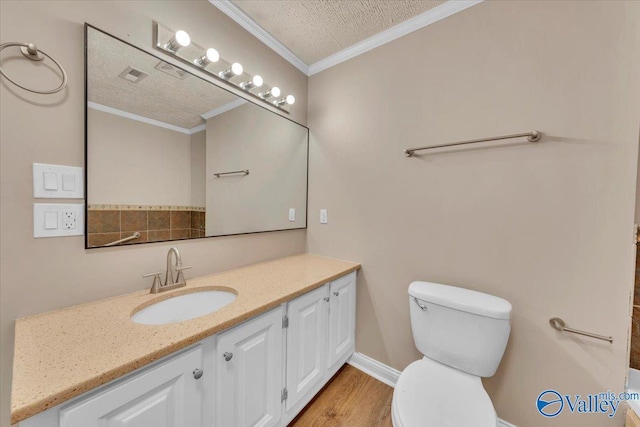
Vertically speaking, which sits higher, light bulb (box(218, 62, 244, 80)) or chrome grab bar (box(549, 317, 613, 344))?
light bulb (box(218, 62, 244, 80))

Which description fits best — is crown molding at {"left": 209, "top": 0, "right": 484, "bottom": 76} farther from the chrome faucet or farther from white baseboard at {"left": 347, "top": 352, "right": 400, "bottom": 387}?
white baseboard at {"left": 347, "top": 352, "right": 400, "bottom": 387}

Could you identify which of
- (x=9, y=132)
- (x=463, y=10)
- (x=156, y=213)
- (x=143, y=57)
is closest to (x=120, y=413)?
(x=156, y=213)

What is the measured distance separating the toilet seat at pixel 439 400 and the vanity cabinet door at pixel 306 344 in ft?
1.69

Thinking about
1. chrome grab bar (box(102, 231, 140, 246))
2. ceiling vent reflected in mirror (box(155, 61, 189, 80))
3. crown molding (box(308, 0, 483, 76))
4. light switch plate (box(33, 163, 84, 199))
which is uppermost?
crown molding (box(308, 0, 483, 76))

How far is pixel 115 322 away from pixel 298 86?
1.96 m

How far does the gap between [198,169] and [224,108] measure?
17.3 inches

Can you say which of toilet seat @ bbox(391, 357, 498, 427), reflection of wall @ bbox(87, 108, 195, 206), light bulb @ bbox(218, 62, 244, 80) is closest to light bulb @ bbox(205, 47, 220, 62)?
light bulb @ bbox(218, 62, 244, 80)

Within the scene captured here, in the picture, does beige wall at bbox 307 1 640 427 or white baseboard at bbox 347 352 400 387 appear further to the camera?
white baseboard at bbox 347 352 400 387

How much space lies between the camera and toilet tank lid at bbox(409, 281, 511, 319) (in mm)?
1129

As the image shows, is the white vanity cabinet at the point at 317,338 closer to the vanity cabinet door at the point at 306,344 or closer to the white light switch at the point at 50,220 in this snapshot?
the vanity cabinet door at the point at 306,344

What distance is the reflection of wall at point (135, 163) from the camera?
1024mm

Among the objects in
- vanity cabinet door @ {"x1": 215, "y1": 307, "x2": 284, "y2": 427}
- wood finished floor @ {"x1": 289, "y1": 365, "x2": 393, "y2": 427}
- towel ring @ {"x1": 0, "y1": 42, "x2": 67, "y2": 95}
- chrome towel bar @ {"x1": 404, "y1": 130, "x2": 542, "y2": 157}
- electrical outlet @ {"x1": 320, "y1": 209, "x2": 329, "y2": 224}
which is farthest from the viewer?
electrical outlet @ {"x1": 320, "y1": 209, "x2": 329, "y2": 224}

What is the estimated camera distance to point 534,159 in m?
1.19

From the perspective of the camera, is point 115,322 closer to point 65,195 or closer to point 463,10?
point 65,195
